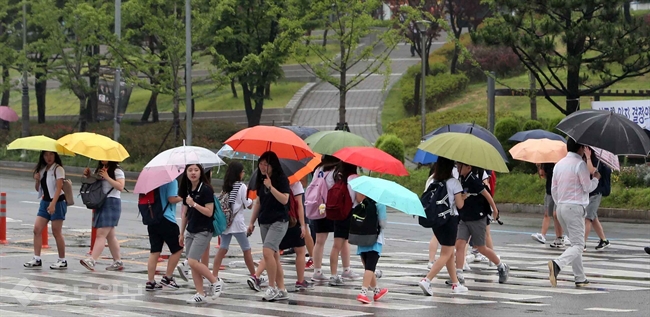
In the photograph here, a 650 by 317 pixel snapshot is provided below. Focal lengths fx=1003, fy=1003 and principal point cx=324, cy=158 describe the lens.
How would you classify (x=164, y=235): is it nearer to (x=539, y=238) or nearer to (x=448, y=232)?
(x=448, y=232)

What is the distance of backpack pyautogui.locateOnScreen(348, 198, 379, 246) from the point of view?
35.9 ft

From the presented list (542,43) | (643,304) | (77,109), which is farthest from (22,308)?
(77,109)

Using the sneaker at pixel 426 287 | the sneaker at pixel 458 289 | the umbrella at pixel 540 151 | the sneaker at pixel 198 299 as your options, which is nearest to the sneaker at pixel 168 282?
the sneaker at pixel 198 299

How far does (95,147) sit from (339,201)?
3.37 metres

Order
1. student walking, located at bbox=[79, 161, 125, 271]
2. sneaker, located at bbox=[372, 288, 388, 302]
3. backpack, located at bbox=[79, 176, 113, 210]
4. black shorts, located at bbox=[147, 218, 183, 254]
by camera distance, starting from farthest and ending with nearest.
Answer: backpack, located at bbox=[79, 176, 113, 210] → student walking, located at bbox=[79, 161, 125, 271] → black shorts, located at bbox=[147, 218, 183, 254] → sneaker, located at bbox=[372, 288, 388, 302]

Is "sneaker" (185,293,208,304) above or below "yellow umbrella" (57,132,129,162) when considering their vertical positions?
below

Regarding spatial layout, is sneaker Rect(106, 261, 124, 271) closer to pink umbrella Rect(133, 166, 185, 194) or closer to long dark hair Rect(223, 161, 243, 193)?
pink umbrella Rect(133, 166, 185, 194)

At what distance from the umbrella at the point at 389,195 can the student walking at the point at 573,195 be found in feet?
7.17

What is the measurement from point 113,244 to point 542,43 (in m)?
15.4

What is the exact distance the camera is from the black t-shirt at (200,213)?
36.3ft

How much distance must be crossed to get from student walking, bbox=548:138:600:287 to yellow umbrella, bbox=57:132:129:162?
554cm

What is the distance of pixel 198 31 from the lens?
36.0m

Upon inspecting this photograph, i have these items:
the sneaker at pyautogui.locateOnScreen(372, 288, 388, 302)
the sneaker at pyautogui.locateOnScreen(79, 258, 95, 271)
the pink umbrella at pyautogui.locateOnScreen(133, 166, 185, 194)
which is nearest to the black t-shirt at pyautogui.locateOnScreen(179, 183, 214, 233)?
the pink umbrella at pyautogui.locateOnScreen(133, 166, 185, 194)

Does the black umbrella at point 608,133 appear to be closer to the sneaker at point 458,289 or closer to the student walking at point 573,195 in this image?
the student walking at point 573,195
